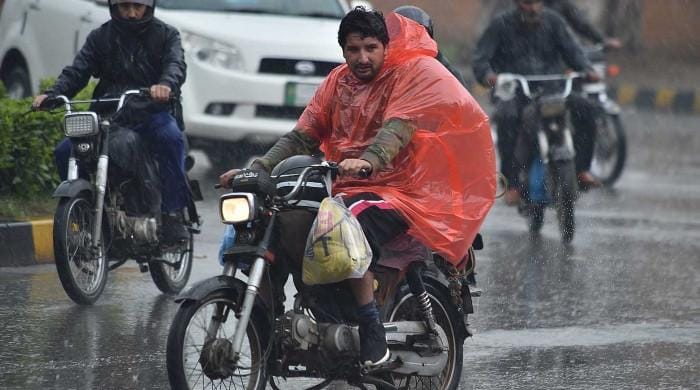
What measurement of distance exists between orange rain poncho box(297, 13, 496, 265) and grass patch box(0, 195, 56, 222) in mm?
3626

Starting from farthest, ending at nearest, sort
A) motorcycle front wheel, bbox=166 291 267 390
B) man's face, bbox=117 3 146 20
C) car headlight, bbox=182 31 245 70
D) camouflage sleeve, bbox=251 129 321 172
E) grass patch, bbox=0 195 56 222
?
car headlight, bbox=182 31 245 70 < grass patch, bbox=0 195 56 222 < man's face, bbox=117 3 146 20 < camouflage sleeve, bbox=251 129 321 172 < motorcycle front wheel, bbox=166 291 267 390

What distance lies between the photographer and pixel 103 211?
26.9ft

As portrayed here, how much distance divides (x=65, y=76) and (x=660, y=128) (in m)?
14.2

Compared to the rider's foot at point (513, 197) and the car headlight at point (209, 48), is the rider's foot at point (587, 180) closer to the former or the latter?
the rider's foot at point (513, 197)

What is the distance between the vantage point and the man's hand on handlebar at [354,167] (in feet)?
18.7

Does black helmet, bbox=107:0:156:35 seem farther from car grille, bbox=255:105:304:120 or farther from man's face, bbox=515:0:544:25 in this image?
car grille, bbox=255:105:304:120

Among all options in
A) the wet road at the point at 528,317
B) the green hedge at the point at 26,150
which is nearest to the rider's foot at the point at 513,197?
the wet road at the point at 528,317

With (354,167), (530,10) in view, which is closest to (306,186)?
(354,167)

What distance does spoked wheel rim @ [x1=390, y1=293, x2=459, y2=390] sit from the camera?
20.5ft

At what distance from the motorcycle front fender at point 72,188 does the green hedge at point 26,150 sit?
170 centimetres

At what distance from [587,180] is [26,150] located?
4163 millimetres

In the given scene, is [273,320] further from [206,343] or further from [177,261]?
[177,261]

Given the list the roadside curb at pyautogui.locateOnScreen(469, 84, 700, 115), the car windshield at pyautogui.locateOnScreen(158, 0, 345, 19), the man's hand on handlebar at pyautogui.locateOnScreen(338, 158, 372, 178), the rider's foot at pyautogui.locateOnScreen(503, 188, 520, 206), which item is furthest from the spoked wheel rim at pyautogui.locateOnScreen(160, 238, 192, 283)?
the roadside curb at pyautogui.locateOnScreen(469, 84, 700, 115)

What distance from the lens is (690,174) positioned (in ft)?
51.7
